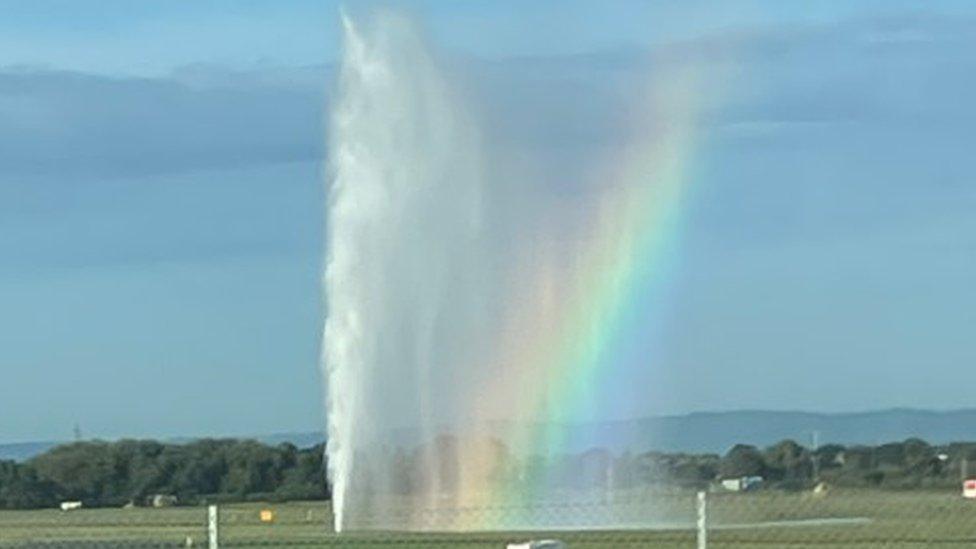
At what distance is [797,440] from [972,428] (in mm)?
3724

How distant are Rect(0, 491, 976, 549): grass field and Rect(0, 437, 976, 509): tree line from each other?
3.82ft

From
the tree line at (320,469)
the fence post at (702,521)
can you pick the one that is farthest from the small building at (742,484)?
the fence post at (702,521)

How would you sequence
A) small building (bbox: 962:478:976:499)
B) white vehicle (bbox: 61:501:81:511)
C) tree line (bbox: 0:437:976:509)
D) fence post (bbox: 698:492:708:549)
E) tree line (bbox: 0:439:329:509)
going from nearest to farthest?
fence post (bbox: 698:492:708:549) < small building (bbox: 962:478:976:499) < tree line (bbox: 0:437:976:509) < tree line (bbox: 0:439:329:509) < white vehicle (bbox: 61:501:81:511)

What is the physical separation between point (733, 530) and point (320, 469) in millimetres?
19768

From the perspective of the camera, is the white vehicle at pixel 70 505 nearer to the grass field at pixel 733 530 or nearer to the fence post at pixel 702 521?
the grass field at pixel 733 530

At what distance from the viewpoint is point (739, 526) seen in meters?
42.4

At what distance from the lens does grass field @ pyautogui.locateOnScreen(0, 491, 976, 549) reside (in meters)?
37.2

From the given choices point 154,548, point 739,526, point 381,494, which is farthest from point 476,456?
point 154,548

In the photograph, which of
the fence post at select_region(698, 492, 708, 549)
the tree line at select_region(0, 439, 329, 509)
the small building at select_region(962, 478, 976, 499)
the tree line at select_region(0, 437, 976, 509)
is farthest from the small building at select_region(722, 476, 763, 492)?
the fence post at select_region(698, 492, 708, 549)

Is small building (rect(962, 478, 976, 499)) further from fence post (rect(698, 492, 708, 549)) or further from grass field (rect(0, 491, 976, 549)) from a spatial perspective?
fence post (rect(698, 492, 708, 549))

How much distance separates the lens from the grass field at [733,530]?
122 ft

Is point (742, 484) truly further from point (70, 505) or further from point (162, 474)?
point (70, 505)

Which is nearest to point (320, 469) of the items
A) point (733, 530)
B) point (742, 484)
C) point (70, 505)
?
point (70, 505)

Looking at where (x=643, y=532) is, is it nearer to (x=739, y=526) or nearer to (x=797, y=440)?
(x=739, y=526)
